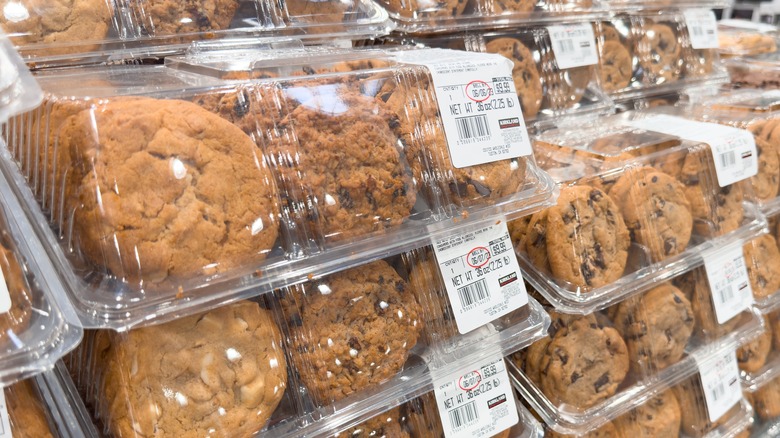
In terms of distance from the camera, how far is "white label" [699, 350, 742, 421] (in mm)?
1722

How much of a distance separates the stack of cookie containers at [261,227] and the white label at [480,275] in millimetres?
27

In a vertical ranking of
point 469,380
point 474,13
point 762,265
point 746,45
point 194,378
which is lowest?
point 762,265

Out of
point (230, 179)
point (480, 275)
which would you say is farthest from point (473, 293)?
point (230, 179)

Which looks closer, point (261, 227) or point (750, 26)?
point (261, 227)

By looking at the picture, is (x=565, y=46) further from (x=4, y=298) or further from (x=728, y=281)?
(x=4, y=298)

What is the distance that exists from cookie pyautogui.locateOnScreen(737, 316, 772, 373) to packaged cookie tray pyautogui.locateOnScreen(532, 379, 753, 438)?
18cm

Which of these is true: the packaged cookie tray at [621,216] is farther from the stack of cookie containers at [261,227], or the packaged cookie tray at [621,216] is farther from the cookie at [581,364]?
the stack of cookie containers at [261,227]

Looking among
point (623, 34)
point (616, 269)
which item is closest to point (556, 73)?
point (623, 34)

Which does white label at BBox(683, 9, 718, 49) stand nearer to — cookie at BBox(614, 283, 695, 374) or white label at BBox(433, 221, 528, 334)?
cookie at BBox(614, 283, 695, 374)

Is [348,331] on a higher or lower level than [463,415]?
higher

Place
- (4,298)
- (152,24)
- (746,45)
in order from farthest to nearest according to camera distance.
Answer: (746,45), (152,24), (4,298)

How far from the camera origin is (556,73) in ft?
5.94

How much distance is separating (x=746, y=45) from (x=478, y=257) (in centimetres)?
196

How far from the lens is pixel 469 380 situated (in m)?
1.24
